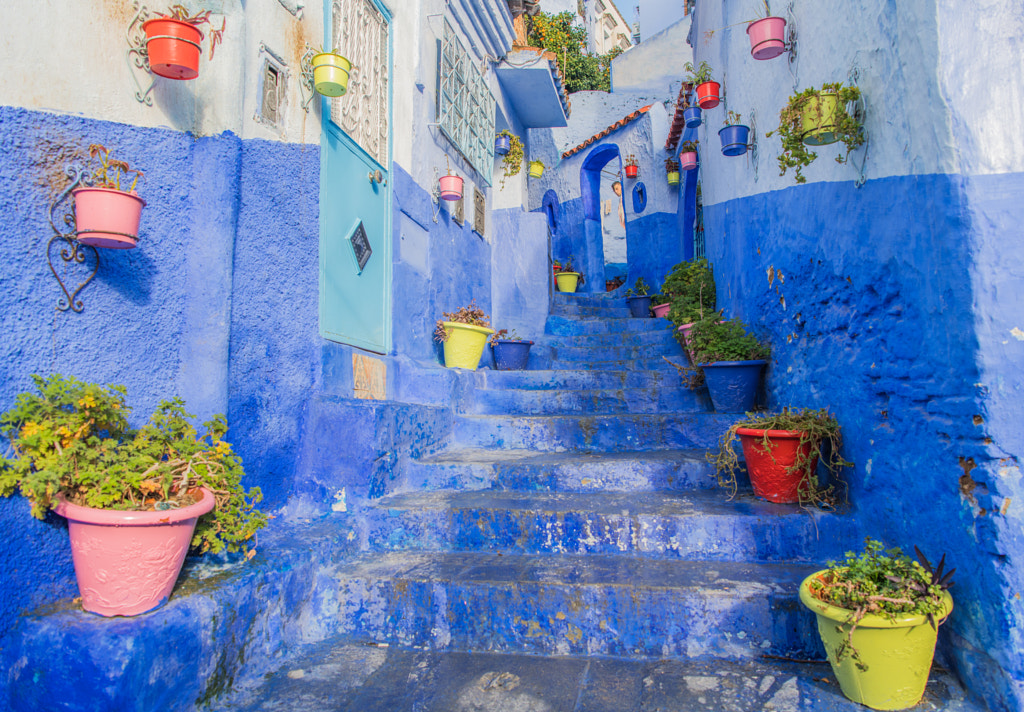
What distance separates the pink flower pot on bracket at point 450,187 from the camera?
5.98m

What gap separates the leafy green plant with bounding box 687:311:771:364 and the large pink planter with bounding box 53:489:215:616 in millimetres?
3619

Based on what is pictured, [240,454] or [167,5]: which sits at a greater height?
[167,5]

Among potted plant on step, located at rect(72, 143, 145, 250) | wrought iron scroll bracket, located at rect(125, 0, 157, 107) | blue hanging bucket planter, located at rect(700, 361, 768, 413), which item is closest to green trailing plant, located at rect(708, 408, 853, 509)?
blue hanging bucket planter, located at rect(700, 361, 768, 413)

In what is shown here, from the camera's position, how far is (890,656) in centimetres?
202

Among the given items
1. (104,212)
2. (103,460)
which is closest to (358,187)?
(104,212)

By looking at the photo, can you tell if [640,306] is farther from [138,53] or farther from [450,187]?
[138,53]

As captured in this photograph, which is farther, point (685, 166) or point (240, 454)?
point (685, 166)

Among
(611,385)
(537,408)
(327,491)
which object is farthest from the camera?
(611,385)

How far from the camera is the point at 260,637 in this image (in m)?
2.46

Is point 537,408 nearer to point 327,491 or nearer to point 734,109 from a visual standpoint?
point 327,491

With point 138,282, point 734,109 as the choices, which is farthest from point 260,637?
point 734,109

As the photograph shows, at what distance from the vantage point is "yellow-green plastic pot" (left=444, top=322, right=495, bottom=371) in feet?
19.0

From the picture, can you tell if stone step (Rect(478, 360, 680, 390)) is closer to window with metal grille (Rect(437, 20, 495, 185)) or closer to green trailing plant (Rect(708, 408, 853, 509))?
green trailing plant (Rect(708, 408, 853, 509))

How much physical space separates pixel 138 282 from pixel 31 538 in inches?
42.4
